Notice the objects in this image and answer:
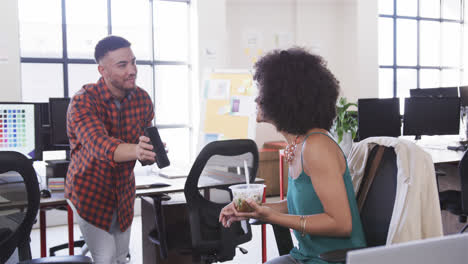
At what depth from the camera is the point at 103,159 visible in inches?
71.7

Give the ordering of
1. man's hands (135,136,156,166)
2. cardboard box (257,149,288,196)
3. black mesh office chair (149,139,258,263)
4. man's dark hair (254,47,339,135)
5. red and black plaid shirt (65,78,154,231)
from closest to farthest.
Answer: man's dark hair (254,47,339,135) → man's hands (135,136,156,166) → red and black plaid shirt (65,78,154,231) → black mesh office chair (149,139,258,263) → cardboard box (257,149,288,196)

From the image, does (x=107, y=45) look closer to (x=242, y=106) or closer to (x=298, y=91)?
(x=298, y=91)

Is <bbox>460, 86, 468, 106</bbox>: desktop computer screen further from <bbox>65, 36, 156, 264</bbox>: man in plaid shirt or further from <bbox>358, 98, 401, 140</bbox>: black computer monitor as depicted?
<bbox>65, 36, 156, 264</bbox>: man in plaid shirt

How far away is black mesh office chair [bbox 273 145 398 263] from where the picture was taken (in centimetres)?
145

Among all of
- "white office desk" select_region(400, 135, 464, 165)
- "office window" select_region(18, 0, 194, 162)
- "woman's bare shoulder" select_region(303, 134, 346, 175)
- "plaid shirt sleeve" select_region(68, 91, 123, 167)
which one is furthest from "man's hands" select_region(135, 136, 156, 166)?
"office window" select_region(18, 0, 194, 162)

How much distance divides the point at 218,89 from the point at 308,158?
3494 mm

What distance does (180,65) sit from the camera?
5.55m

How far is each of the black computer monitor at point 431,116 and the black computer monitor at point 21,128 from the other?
3.25 m

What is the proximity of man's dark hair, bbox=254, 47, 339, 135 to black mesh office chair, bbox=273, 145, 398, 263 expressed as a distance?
8.6 inches

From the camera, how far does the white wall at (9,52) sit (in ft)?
14.0

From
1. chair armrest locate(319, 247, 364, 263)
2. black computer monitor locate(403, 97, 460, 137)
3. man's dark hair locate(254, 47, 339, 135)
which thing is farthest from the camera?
black computer monitor locate(403, 97, 460, 137)

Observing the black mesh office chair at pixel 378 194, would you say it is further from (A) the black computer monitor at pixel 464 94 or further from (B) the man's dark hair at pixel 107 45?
(A) the black computer monitor at pixel 464 94

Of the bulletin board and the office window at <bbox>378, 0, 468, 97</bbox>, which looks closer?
the bulletin board

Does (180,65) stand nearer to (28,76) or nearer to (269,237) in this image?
(28,76)
